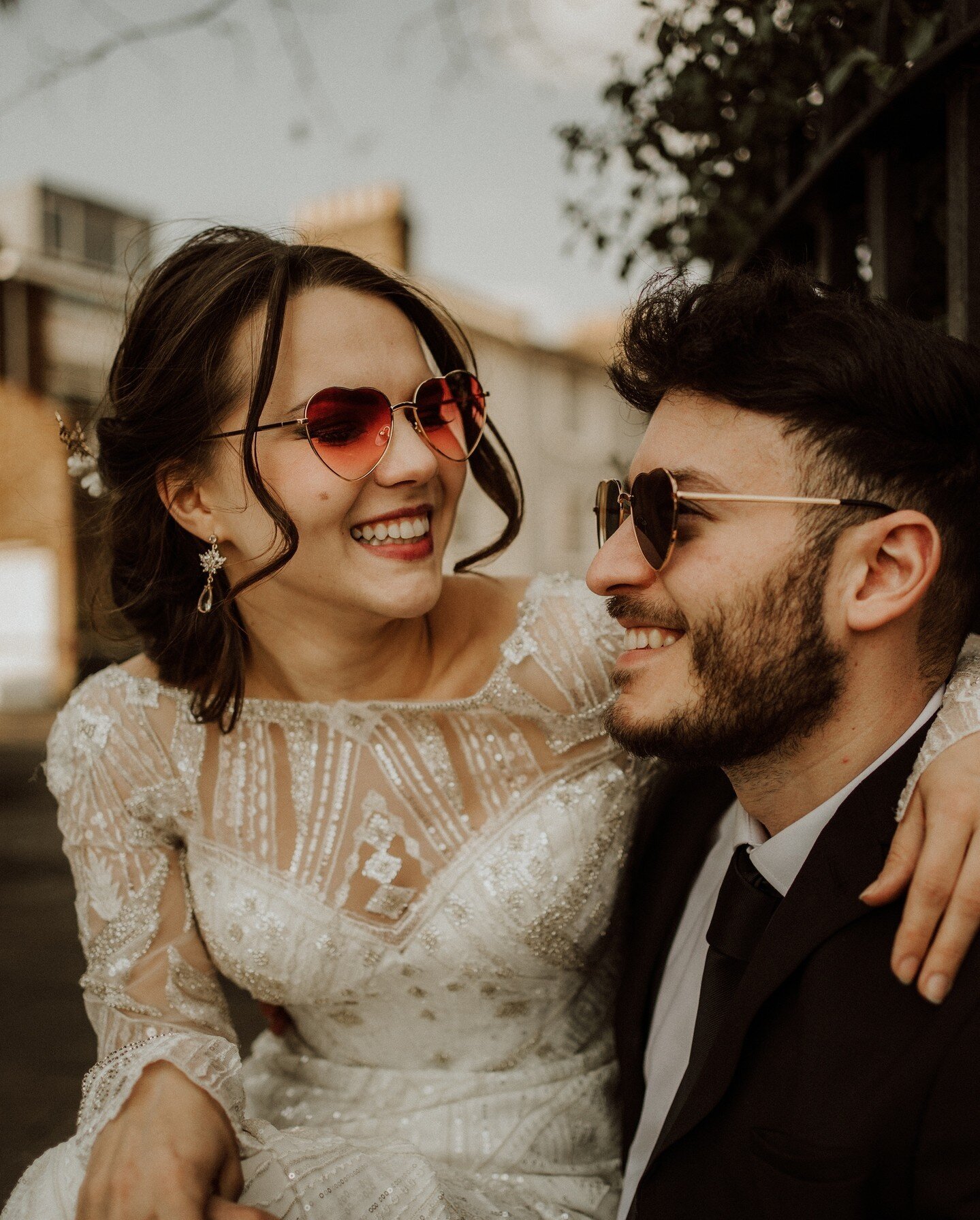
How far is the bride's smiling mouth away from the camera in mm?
2307

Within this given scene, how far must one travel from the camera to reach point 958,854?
4.73 ft

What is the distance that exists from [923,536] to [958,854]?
1.84ft

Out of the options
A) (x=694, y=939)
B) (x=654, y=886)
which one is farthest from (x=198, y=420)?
(x=694, y=939)

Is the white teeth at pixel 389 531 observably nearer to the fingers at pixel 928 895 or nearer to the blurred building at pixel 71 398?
the fingers at pixel 928 895

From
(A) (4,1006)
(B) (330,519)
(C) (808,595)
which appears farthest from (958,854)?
(A) (4,1006)

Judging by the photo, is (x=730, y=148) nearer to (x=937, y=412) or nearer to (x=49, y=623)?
(x=937, y=412)

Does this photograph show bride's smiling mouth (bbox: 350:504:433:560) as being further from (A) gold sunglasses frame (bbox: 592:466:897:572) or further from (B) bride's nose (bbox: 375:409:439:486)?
(A) gold sunglasses frame (bbox: 592:466:897:572)

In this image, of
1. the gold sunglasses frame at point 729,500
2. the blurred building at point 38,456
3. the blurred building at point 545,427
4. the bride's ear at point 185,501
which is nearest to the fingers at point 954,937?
the gold sunglasses frame at point 729,500

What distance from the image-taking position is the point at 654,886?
2334 mm

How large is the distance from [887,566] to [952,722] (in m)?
0.28

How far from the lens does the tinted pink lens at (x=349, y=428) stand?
2213mm

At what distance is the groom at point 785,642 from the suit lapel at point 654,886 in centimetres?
12

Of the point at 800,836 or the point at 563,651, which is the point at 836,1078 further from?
the point at 563,651

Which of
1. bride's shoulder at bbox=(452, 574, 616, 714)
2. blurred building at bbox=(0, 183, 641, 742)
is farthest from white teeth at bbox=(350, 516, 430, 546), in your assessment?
blurred building at bbox=(0, 183, 641, 742)
